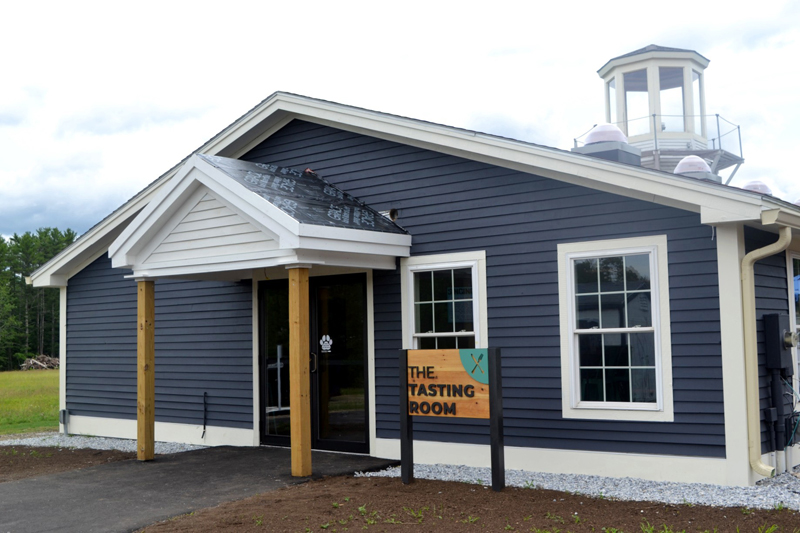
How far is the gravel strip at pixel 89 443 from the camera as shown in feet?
35.1

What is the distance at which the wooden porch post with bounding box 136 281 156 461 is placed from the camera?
9140mm

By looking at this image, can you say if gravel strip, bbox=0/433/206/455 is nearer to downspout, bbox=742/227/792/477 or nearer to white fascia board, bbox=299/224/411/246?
white fascia board, bbox=299/224/411/246

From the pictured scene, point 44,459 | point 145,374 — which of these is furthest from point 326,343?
point 44,459

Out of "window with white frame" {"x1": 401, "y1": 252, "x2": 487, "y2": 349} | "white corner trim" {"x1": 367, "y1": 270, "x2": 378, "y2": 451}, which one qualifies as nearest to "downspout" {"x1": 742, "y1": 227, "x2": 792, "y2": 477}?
"window with white frame" {"x1": 401, "y1": 252, "x2": 487, "y2": 349}

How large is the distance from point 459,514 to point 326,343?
3.80 m

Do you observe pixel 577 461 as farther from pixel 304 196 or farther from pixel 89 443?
pixel 89 443

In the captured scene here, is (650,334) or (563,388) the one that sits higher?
(650,334)

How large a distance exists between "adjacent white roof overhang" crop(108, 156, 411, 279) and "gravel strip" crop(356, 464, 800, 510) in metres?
2.37

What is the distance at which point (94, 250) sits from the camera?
40.9ft

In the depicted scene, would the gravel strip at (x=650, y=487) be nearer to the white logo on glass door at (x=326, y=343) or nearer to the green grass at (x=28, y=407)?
the white logo on glass door at (x=326, y=343)

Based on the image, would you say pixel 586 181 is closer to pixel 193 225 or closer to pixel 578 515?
pixel 578 515

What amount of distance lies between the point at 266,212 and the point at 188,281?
13.3 ft

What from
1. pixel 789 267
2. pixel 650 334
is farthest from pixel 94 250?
pixel 789 267

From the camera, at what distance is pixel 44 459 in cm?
1006
